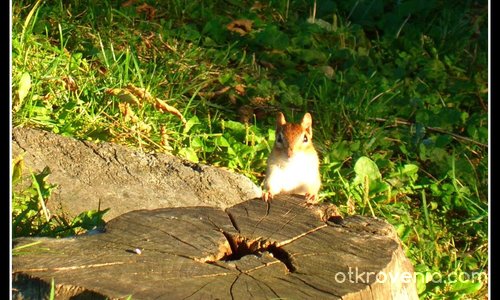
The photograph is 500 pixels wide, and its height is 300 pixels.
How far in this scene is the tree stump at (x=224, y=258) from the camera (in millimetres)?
3799

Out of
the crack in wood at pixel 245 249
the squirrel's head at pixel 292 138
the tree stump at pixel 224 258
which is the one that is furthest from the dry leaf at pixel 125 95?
the crack in wood at pixel 245 249

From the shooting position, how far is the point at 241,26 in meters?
8.27

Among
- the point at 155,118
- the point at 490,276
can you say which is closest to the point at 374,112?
the point at 155,118

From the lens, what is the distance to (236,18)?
27.6 ft

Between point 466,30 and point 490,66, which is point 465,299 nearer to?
point 490,66

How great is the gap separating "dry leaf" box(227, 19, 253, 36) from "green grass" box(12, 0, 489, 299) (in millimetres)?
69

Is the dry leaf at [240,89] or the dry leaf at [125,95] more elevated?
the dry leaf at [125,95]

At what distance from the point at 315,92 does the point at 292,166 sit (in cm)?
183

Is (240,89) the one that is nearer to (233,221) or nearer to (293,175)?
(293,175)

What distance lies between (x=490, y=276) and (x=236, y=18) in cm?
390

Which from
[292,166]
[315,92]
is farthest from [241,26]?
[292,166]

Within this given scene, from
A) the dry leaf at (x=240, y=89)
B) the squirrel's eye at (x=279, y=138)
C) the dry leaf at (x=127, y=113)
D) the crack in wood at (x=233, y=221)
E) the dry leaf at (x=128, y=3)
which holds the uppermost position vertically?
the crack in wood at (x=233, y=221)

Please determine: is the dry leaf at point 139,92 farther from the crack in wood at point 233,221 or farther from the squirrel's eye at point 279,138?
the crack in wood at point 233,221

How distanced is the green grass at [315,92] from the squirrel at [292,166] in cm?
47
